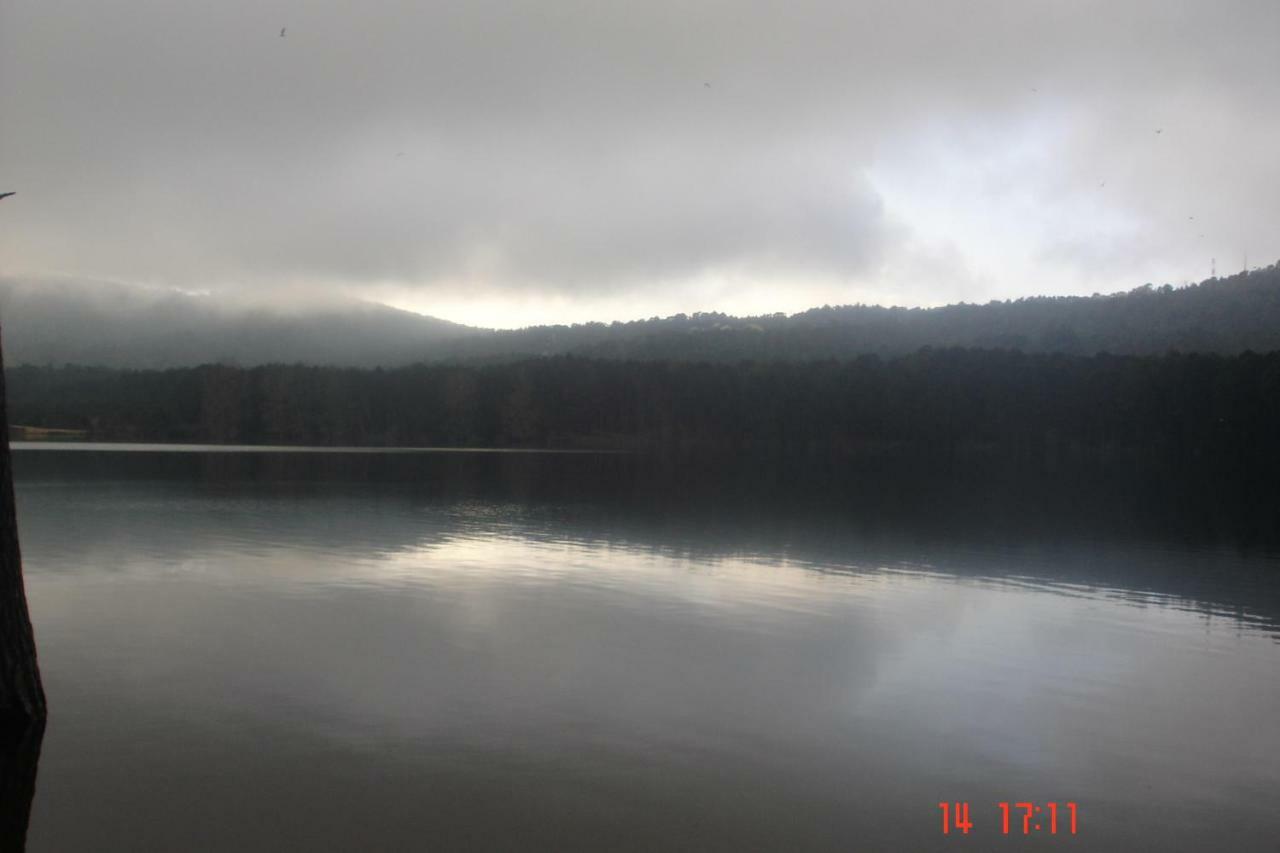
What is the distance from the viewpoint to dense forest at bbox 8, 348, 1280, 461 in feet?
303

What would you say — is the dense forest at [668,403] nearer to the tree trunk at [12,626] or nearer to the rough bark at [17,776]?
the tree trunk at [12,626]

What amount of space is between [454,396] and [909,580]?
99417mm

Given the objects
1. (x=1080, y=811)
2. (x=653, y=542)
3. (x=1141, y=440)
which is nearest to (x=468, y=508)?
(x=653, y=542)

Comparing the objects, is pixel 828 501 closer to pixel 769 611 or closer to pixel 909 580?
pixel 909 580

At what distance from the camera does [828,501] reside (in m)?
37.4

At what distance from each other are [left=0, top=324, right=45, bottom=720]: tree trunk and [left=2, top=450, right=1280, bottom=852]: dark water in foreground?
1.56 ft
